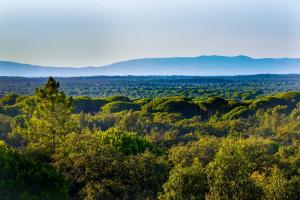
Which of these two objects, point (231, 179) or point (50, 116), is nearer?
point (231, 179)

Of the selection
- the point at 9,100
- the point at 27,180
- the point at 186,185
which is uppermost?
the point at 27,180

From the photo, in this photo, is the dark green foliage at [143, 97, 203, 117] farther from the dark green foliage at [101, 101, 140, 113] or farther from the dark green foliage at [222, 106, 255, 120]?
the dark green foliage at [222, 106, 255, 120]

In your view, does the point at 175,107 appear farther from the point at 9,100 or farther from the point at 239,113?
the point at 9,100

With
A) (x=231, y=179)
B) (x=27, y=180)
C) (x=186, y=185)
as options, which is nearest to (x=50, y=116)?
(x=27, y=180)

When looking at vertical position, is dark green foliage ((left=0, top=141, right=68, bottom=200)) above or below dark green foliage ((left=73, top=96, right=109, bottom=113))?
above

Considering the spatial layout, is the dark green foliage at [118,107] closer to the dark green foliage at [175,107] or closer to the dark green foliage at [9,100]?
the dark green foliage at [175,107]

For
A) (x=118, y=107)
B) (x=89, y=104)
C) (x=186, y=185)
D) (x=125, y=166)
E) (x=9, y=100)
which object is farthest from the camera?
(x=89, y=104)

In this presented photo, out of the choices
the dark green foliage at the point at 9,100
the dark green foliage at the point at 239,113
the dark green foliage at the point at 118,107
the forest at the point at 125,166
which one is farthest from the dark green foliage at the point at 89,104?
the forest at the point at 125,166

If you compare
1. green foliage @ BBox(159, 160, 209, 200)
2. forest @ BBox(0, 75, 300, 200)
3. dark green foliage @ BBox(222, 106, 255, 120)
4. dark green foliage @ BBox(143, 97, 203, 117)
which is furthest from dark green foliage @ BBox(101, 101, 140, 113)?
green foliage @ BBox(159, 160, 209, 200)

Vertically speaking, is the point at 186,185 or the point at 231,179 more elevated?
the point at 231,179

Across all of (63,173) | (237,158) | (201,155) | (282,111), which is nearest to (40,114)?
(63,173)

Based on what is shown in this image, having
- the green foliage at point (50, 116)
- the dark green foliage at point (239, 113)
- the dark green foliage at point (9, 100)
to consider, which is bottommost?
the dark green foliage at point (239, 113)

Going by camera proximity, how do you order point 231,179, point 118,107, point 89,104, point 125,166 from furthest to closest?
point 89,104
point 118,107
point 125,166
point 231,179

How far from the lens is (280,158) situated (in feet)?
92.8
